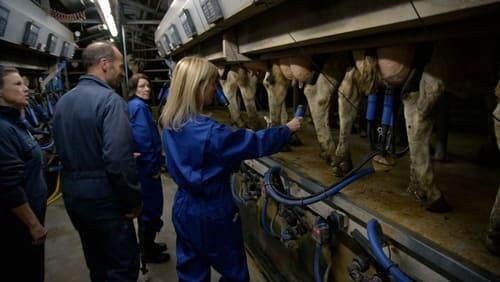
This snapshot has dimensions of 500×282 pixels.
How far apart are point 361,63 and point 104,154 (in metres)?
1.29

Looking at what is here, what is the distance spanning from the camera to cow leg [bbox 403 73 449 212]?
1243 millimetres

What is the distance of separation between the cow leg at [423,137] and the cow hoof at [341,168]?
1.57ft

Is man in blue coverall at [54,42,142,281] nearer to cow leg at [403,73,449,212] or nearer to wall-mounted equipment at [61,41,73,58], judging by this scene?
cow leg at [403,73,449,212]

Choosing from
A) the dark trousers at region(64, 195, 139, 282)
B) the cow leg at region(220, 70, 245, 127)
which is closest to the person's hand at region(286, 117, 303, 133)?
the dark trousers at region(64, 195, 139, 282)

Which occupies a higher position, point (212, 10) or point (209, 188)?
point (212, 10)

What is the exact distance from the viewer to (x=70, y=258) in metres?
2.65

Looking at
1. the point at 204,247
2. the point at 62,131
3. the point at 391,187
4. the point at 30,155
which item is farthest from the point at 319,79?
the point at 30,155

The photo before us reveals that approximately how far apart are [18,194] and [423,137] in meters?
1.80

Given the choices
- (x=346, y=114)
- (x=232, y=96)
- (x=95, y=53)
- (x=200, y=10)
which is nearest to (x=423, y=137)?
(x=346, y=114)

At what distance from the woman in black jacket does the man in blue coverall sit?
18 cm

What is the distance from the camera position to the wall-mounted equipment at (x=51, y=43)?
14.6 ft

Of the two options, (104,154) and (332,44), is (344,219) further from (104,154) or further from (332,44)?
(104,154)

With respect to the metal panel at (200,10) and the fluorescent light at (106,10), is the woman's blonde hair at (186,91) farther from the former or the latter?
the fluorescent light at (106,10)

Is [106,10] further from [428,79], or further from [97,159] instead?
[428,79]
